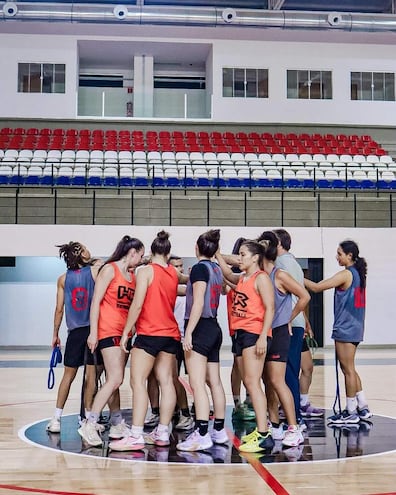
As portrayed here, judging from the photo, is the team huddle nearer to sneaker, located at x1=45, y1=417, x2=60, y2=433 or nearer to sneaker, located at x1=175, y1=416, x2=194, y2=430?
sneaker, located at x1=45, y1=417, x2=60, y2=433

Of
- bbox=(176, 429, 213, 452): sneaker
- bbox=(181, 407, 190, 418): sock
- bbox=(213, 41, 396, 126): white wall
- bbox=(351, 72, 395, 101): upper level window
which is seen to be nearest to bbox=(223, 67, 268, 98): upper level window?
bbox=(213, 41, 396, 126): white wall

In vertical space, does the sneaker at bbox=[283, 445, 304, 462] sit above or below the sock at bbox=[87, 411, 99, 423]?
below

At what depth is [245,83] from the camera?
21844mm

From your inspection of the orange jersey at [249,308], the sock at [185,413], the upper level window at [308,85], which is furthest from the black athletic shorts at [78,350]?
the upper level window at [308,85]

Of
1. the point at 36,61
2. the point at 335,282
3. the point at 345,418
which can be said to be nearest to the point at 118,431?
the point at 345,418

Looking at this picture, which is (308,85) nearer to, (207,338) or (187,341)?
(207,338)

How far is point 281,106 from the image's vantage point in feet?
71.9

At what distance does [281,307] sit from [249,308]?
360 millimetres

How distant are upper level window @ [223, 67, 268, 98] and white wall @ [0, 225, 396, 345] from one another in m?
8.31

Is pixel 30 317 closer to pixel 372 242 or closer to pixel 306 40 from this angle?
pixel 372 242

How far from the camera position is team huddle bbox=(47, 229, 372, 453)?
5.15 metres

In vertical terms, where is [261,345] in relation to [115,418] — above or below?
above

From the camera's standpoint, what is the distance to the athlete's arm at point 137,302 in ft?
16.8

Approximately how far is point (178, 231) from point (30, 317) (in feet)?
13.0
